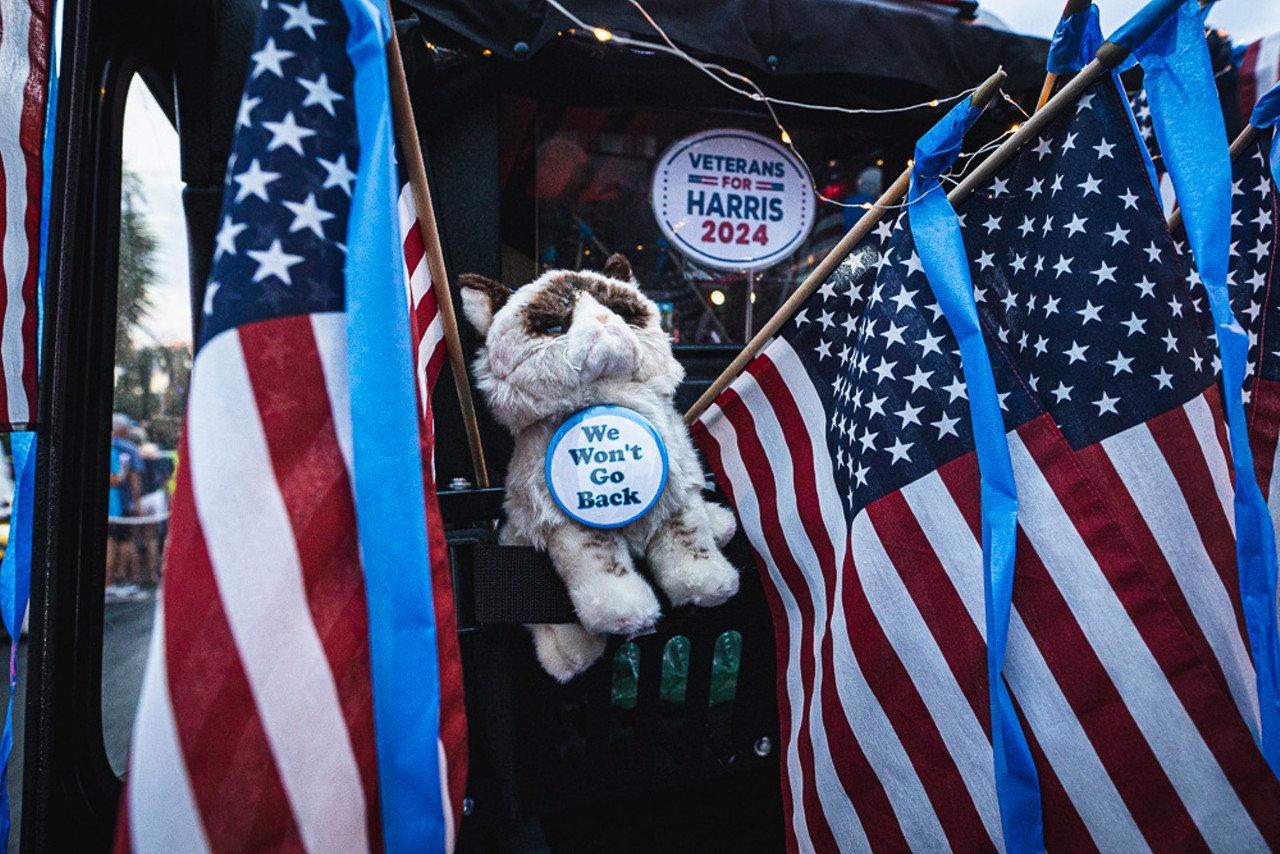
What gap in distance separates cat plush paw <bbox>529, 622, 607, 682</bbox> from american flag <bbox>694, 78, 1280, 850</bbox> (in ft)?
2.01

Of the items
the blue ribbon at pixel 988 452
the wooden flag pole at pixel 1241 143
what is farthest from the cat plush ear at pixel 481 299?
the wooden flag pole at pixel 1241 143

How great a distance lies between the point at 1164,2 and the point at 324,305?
1.81 m

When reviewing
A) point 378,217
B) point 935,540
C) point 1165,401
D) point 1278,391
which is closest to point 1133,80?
point 1278,391

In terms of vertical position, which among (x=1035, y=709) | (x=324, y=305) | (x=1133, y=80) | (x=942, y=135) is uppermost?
(x=1133, y=80)

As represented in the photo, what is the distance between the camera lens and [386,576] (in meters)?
1.23

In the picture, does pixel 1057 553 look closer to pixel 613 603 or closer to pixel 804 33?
pixel 613 603

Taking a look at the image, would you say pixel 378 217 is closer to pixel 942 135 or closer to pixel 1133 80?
pixel 942 135

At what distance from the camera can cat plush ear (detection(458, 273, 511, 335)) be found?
1.94m

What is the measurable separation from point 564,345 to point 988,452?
1.04 metres

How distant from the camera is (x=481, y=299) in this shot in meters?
1.95

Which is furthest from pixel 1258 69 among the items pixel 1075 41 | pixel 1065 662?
pixel 1065 662

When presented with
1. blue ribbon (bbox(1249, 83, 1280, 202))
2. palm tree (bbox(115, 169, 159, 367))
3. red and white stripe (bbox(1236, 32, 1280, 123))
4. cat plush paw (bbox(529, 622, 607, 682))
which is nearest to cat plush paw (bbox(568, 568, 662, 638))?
cat plush paw (bbox(529, 622, 607, 682))

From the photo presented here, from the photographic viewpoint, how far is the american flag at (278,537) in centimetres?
110

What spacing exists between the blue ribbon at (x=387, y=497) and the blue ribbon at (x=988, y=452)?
1.17m
